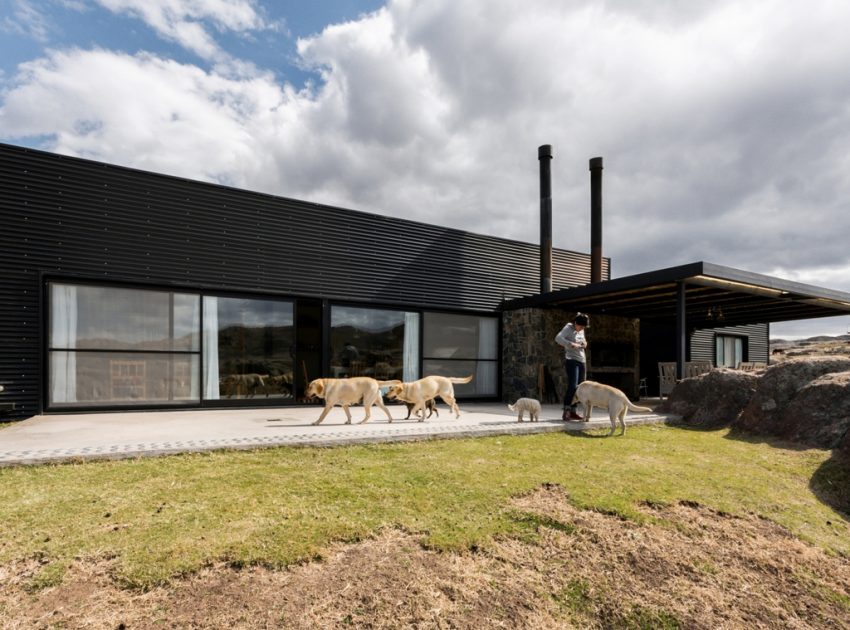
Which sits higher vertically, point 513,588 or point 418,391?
point 418,391

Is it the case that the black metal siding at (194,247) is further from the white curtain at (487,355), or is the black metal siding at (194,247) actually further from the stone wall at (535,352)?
the stone wall at (535,352)

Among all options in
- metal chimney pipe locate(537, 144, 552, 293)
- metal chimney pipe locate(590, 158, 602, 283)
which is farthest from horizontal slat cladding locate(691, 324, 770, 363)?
metal chimney pipe locate(537, 144, 552, 293)

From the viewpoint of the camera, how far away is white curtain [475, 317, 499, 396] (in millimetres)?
12008

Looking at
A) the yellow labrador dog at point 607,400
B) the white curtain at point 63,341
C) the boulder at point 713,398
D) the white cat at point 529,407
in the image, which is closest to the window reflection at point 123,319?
the white curtain at point 63,341

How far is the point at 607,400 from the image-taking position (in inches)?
267

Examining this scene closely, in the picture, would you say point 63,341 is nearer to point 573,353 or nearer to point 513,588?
point 513,588

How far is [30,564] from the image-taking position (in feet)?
8.16

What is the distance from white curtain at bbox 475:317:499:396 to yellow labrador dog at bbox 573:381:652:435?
4771 millimetres

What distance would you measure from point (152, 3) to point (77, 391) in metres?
6.88

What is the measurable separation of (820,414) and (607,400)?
2843 mm

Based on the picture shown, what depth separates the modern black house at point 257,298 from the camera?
7.72 metres

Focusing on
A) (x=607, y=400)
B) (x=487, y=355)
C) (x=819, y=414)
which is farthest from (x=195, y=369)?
(x=819, y=414)

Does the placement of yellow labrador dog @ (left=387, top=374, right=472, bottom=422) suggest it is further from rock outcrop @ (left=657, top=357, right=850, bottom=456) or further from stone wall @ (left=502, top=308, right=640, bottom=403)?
rock outcrop @ (left=657, top=357, right=850, bottom=456)

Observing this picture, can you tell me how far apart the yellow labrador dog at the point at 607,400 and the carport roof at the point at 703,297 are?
324 cm
